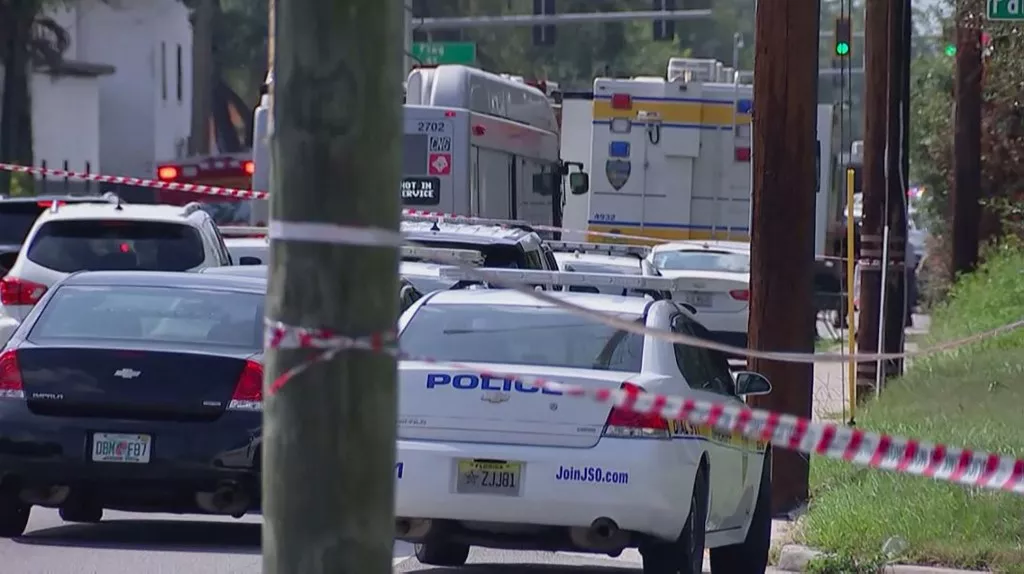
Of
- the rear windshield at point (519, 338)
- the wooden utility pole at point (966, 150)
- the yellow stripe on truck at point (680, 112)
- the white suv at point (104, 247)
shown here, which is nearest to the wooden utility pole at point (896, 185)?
the wooden utility pole at point (966, 150)

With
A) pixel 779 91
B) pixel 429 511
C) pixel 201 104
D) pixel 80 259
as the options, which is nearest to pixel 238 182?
pixel 201 104

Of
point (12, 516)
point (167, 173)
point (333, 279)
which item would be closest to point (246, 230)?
point (12, 516)

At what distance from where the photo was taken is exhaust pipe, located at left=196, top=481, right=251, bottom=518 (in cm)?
980

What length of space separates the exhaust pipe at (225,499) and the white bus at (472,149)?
393 inches

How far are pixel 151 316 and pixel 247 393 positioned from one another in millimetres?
958

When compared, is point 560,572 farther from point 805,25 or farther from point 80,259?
point 80,259

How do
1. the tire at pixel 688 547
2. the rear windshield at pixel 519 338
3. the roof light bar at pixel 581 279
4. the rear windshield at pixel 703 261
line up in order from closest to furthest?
the tire at pixel 688 547, the rear windshield at pixel 519 338, the roof light bar at pixel 581 279, the rear windshield at pixel 703 261

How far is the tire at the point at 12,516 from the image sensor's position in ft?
33.0

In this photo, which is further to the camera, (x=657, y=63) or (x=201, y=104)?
(x=657, y=63)

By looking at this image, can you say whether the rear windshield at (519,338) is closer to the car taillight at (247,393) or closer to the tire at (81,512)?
the car taillight at (247,393)

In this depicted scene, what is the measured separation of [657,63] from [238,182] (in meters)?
37.0

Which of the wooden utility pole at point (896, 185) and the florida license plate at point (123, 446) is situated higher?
the wooden utility pole at point (896, 185)

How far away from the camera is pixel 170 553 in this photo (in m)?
9.98

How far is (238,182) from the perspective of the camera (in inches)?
1741
